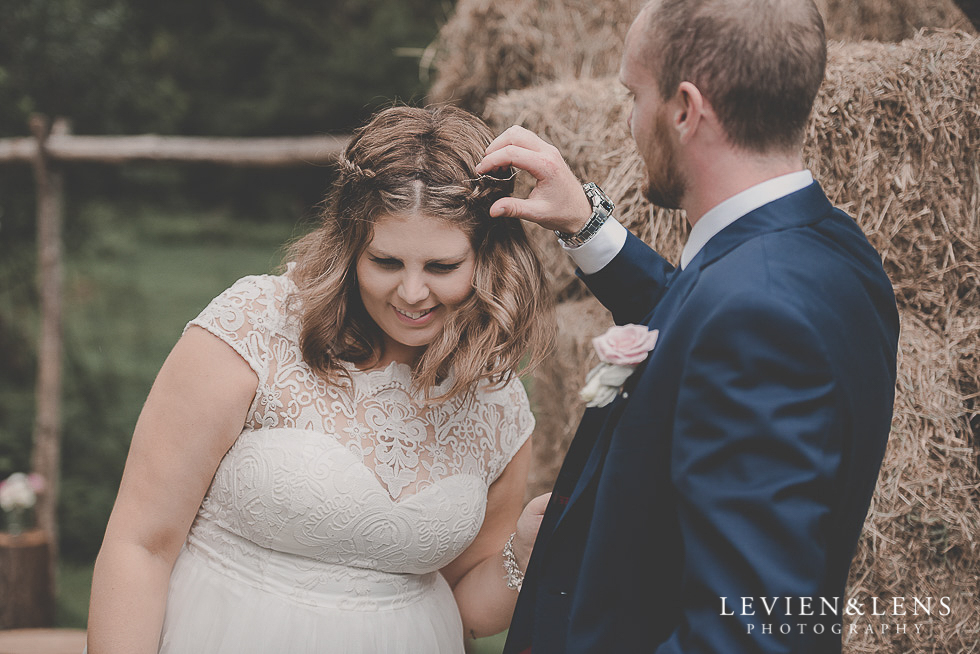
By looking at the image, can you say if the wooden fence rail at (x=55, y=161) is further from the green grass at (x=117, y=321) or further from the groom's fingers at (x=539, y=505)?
the groom's fingers at (x=539, y=505)

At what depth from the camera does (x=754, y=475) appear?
1.25 metres

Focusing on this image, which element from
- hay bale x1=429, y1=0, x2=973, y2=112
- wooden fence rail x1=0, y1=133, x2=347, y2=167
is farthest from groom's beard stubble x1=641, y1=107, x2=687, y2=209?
wooden fence rail x1=0, y1=133, x2=347, y2=167

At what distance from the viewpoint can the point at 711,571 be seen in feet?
4.15

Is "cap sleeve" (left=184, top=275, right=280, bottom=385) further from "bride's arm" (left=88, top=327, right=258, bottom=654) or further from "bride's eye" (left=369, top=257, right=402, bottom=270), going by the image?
"bride's eye" (left=369, top=257, right=402, bottom=270)

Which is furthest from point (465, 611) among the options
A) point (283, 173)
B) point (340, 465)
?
point (283, 173)

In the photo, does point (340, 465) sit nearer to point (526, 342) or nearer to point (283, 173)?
point (526, 342)

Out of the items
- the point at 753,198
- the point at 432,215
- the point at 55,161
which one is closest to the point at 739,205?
the point at 753,198

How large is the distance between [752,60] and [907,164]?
1.46 metres

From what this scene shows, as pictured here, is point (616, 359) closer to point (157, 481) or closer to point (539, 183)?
point (539, 183)

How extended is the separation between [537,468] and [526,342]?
Result: 158cm

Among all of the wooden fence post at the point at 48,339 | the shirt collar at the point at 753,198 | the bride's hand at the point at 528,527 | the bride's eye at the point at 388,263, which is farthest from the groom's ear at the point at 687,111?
the wooden fence post at the point at 48,339

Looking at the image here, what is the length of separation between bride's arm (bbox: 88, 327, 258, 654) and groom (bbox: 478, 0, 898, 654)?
837 millimetres

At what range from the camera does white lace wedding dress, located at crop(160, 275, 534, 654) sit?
2.07 m

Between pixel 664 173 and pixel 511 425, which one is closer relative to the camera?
pixel 664 173
